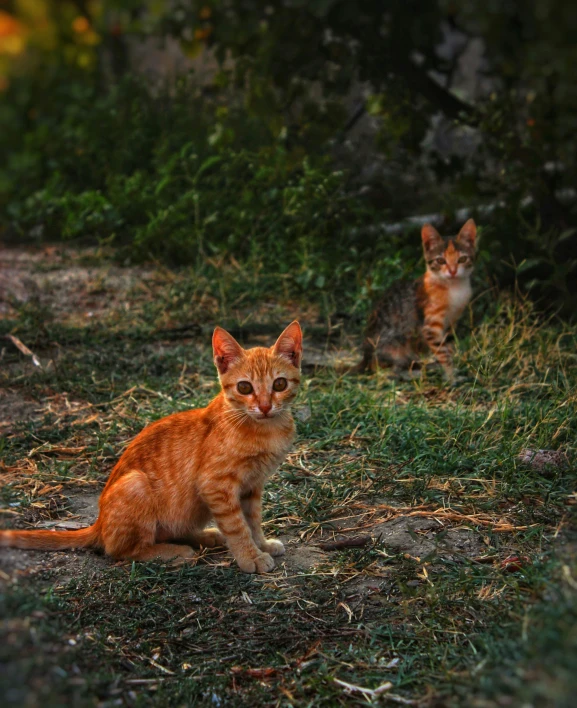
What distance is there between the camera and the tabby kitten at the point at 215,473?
356 cm

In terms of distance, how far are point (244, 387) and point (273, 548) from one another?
676 mm

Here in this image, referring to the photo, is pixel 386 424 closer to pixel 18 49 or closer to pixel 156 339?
pixel 156 339

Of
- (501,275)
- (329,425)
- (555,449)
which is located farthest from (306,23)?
(555,449)

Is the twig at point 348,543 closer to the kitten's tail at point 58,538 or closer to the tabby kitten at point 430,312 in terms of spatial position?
the kitten's tail at point 58,538

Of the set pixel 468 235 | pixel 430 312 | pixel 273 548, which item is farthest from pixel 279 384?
pixel 468 235

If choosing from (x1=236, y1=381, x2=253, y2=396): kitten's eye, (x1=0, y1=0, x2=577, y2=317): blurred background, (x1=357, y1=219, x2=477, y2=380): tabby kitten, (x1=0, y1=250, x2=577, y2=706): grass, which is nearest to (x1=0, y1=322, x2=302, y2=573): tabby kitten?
(x1=236, y1=381, x2=253, y2=396): kitten's eye

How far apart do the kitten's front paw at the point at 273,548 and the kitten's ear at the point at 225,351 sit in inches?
28.9

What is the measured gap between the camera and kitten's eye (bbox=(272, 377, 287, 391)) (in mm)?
3646

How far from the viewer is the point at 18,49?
1082cm

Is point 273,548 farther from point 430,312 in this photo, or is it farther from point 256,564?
point 430,312

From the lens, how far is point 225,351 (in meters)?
3.77

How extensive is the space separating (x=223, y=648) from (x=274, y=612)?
0.29 meters

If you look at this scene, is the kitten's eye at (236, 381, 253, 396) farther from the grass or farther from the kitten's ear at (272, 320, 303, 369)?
the grass

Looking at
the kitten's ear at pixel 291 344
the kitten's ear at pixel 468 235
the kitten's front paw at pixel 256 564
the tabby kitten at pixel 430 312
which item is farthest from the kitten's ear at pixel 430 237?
the kitten's front paw at pixel 256 564
